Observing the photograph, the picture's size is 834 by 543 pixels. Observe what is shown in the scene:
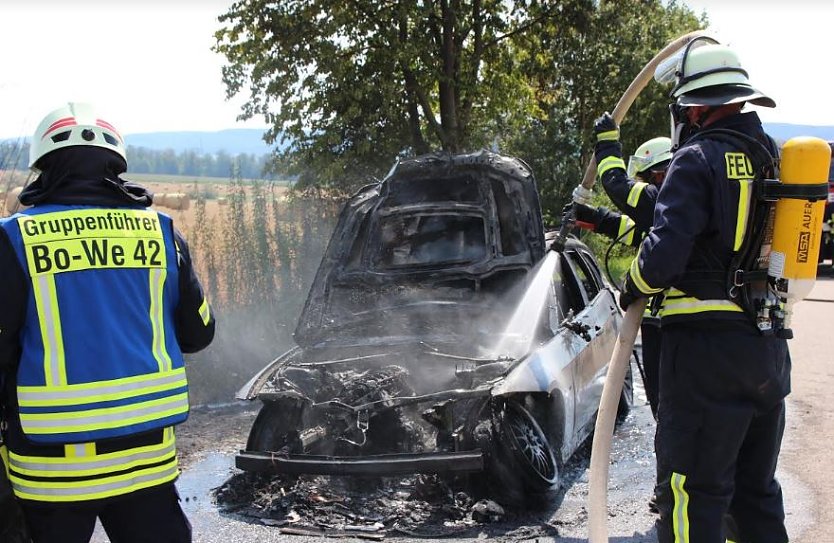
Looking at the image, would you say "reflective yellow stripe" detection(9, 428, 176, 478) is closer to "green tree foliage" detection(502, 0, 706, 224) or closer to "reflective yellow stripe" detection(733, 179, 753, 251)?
"reflective yellow stripe" detection(733, 179, 753, 251)

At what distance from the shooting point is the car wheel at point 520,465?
4.69 m

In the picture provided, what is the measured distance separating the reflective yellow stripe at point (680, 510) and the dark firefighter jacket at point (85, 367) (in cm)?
192

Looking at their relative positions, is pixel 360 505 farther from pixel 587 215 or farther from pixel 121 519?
pixel 121 519

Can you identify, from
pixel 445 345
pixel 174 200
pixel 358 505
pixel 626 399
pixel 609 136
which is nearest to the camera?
pixel 609 136

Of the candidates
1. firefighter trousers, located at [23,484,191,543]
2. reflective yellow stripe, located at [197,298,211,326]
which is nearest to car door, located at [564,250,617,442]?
reflective yellow stripe, located at [197,298,211,326]

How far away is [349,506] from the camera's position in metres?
4.77

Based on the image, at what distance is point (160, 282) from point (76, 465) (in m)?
0.61

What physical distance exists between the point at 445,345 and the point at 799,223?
2840mm

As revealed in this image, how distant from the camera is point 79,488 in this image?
2465mm

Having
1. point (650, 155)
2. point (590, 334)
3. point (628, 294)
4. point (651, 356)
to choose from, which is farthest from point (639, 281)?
point (590, 334)

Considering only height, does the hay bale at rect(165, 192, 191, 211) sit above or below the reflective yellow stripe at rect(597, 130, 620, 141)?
below

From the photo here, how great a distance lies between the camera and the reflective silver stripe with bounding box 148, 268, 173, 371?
8.59 ft

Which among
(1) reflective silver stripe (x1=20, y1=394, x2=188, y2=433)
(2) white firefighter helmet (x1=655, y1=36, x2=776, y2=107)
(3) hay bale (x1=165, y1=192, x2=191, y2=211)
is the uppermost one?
(2) white firefighter helmet (x1=655, y1=36, x2=776, y2=107)

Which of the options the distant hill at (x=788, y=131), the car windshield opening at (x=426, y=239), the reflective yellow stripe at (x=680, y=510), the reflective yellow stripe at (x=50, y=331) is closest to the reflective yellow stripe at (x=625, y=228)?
the distant hill at (x=788, y=131)
